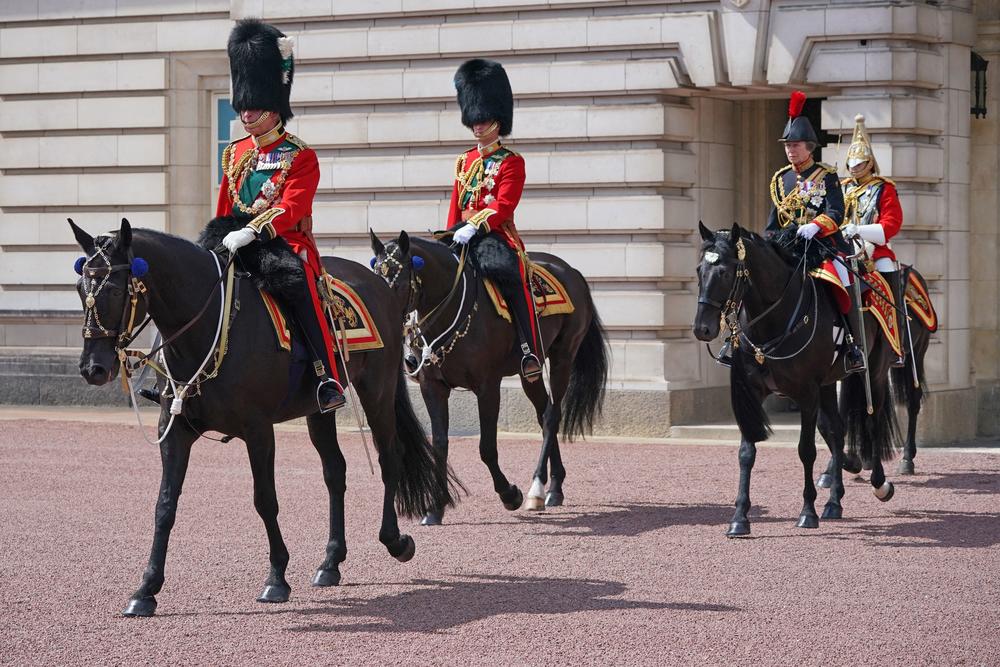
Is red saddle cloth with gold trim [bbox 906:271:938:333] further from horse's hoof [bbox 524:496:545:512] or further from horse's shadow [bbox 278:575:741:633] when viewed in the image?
horse's shadow [bbox 278:575:741:633]

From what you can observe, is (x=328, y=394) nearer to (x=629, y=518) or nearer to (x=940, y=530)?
(x=629, y=518)

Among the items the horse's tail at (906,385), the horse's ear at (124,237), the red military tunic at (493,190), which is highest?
the red military tunic at (493,190)

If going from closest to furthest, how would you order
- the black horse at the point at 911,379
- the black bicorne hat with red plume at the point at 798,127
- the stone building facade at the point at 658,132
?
A: the black bicorne hat with red plume at the point at 798,127, the black horse at the point at 911,379, the stone building facade at the point at 658,132

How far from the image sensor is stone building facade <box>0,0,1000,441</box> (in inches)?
557

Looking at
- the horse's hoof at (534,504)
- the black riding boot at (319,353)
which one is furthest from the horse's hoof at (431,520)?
the black riding boot at (319,353)

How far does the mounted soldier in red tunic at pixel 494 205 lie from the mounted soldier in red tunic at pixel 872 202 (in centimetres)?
260

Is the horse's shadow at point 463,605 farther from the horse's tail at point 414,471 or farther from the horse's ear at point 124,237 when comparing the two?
the horse's ear at point 124,237

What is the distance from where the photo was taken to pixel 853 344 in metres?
10.6

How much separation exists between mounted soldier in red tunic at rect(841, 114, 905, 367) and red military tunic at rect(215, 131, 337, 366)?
508 cm

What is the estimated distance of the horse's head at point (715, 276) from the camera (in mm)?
9219

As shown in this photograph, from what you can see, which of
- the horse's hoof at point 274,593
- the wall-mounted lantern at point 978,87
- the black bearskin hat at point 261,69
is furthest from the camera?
the wall-mounted lantern at point 978,87

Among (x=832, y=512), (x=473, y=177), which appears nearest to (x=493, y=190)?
(x=473, y=177)

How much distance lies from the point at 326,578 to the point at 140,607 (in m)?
1.04

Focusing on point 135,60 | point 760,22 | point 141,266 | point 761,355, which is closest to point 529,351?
point 761,355
